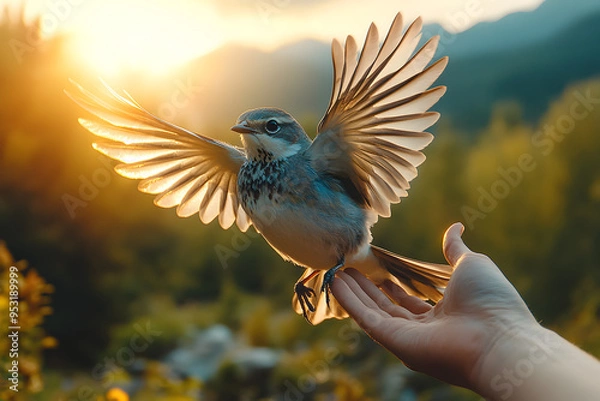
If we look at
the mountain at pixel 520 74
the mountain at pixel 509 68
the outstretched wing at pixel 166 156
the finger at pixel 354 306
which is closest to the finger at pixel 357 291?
the finger at pixel 354 306

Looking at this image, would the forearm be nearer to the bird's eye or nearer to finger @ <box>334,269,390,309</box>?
finger @ <box>334,269,390,309</box>

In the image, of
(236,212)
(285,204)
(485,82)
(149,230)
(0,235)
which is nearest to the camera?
(285,204)

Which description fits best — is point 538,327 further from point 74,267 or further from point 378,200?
point 74,267

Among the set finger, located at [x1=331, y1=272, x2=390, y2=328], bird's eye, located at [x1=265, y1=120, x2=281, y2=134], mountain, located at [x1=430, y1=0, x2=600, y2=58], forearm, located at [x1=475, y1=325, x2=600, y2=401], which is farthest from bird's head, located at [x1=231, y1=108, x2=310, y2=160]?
mountain, located at [x1=430, y1=0, x2=600, y2=58]

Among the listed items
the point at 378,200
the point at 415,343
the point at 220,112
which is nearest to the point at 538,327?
the point at 415,343

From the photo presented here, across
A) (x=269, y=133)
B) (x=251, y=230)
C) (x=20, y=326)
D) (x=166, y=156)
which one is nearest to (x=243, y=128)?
(x=269, y=133)

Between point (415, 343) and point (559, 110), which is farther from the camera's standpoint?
point (559, 110)
